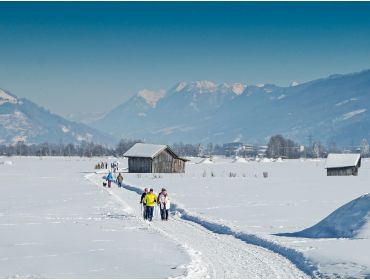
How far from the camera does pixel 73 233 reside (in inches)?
832

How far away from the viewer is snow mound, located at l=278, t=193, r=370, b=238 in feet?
59.5

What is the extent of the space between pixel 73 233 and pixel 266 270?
29.7ft

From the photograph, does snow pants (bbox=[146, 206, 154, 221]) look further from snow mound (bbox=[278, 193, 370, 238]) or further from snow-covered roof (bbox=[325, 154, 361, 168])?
snow-covered roof (bbox=[325, 154, 361, 168])

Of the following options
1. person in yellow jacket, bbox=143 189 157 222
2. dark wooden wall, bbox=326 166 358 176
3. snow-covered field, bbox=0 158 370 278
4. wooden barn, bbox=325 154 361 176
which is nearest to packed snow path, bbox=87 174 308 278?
snow-covered field, bbox=0 158 370 278

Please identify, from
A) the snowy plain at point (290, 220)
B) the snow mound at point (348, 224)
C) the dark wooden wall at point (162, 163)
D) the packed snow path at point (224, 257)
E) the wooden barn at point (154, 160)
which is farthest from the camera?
the dark wooden wall at point (162, 163)

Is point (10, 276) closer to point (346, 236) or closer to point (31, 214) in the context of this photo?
point (346, 236)

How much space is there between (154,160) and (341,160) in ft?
82.7

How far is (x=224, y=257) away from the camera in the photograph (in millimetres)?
15977

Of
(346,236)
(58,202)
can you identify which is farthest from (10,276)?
(58,202)

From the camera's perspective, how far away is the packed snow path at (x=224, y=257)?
13789mm

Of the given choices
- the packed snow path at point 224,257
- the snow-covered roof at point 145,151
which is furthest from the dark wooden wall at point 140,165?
the packed snow path at point 224,257

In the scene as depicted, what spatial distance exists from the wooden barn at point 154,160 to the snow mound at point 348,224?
61.1 meters

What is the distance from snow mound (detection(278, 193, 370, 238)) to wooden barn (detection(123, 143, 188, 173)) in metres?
61.1

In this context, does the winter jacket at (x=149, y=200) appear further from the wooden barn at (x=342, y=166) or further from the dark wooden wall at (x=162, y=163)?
the wooden barn at (x=342, y=166)
